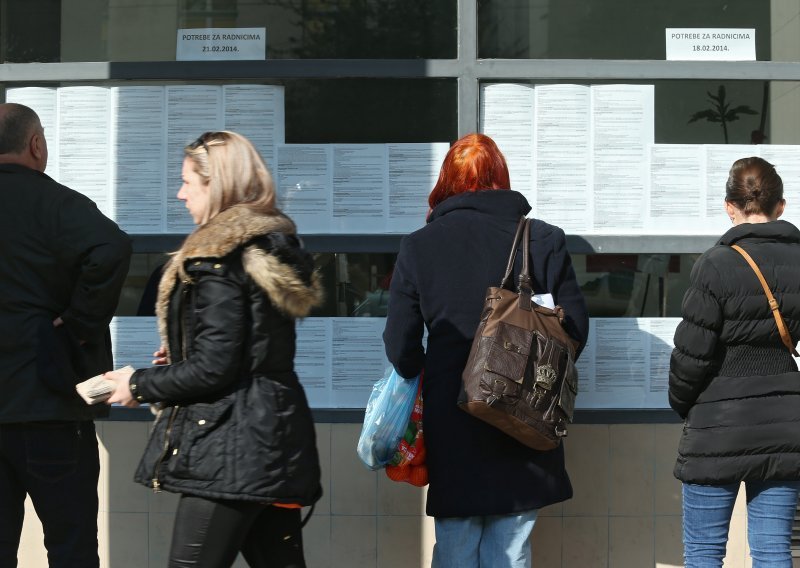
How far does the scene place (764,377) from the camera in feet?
12.6

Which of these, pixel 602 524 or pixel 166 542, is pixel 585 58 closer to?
pixel 602 524

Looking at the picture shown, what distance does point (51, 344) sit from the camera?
3828mm

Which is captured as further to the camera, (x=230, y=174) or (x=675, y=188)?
(x=675, y=188)

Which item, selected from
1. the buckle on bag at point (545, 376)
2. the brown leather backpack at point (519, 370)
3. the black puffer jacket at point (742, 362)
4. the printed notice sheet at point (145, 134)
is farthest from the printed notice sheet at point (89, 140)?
the black puffer jacket at point (742, 362)

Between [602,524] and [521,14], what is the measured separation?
7.29 feet

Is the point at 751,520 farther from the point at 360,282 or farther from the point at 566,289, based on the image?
the point at 360,282

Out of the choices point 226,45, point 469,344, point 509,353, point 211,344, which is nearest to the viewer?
point 211,344

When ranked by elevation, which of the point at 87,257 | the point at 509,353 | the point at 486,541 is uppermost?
the point at 87,257

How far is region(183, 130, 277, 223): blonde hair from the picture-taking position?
10.9ft

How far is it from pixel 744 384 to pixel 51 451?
92.4 inches

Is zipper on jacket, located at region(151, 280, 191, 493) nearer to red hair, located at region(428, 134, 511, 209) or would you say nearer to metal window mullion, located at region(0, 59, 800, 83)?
red hair, located at region(428, 134, 511, 209)

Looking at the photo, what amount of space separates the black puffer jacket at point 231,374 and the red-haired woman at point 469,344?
0.55m

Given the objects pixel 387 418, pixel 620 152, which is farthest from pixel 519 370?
pixel 620 152

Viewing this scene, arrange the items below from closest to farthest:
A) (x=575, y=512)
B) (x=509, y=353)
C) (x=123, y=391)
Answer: (x=123, y=391), (x=509, y=353), (x=575, y=512)
